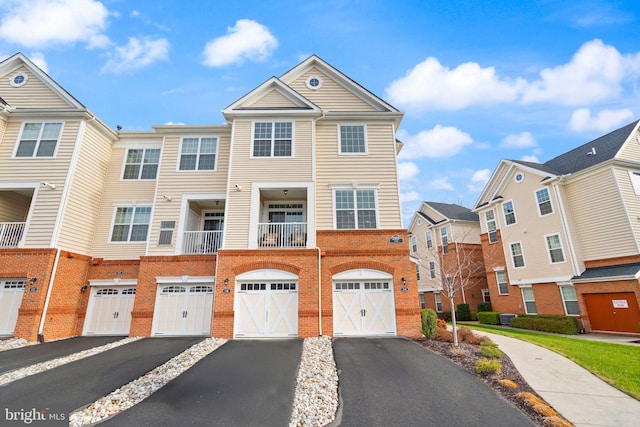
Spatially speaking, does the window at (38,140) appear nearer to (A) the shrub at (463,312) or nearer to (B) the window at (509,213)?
(B) the window at (509,213)

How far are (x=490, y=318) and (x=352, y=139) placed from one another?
16838mm

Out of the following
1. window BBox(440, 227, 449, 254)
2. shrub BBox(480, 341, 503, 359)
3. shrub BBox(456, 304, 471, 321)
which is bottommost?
shrub BBox(480, 341, 503, 359)

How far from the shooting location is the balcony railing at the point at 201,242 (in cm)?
1344

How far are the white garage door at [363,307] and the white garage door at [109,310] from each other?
31.7 ft

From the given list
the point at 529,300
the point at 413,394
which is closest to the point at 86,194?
the point at 413,394

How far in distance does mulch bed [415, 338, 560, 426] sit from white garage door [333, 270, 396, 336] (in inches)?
61.1

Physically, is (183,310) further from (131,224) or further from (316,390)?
(316,390)

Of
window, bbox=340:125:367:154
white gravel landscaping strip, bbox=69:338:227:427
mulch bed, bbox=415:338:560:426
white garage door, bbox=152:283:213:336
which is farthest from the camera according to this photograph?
window, bbox=340:125:367:154

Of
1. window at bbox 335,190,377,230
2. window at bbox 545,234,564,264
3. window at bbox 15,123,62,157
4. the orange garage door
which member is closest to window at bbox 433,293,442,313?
window at bbox 545,234,564,264

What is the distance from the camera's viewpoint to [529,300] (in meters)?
19.4

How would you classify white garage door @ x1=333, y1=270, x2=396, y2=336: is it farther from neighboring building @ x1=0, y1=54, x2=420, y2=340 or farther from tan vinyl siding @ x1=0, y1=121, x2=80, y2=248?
tan vinyl siding @ x1=0, y1=121, x2=80, y2=248

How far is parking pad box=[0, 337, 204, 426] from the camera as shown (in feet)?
18.5

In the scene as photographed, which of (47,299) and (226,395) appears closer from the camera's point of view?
(226,395)

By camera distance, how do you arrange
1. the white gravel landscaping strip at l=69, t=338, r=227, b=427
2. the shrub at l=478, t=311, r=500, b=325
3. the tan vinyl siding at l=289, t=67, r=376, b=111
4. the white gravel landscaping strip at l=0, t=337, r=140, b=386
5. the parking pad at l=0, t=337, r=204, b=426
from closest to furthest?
the white gravel landscaping strip at l=69, t=338, r=227, b=427 → the parking pad at l=0, t=337, r=204, b=426 → the white gravel landscaping strip at l=0, t=337, r=140, b=386 → the tan vinyl siding at l=289, t=67, r=376, b=111 → the shrub at l=478, t=311, r=500, b=325
